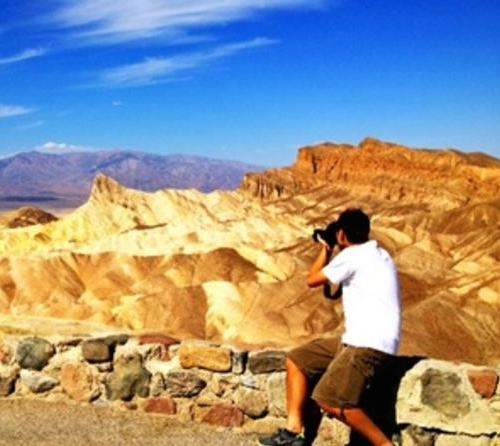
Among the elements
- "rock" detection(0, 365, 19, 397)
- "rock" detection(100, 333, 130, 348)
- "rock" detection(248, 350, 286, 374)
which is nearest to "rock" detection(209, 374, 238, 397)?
"rock" detection(248, 350, 286, 374)

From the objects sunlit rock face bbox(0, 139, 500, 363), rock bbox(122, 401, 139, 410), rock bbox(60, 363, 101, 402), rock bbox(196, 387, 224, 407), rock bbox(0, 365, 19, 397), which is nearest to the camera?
rock bbox(196, 387, 224, 407)

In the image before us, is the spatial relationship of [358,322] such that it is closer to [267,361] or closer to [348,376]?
[348,376]

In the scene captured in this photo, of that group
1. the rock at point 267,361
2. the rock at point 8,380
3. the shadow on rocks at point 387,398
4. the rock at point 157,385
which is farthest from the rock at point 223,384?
the rock at point 8,380

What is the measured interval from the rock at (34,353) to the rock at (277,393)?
1.86m

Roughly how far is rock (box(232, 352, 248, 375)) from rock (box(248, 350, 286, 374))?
0.16ft

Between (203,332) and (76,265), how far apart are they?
1258 centimetres

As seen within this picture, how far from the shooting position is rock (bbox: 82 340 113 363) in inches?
260

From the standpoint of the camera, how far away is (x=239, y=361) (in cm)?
622

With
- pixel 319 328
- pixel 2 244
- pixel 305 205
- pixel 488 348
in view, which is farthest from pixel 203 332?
pixel 305 205

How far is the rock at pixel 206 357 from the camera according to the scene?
248 inches

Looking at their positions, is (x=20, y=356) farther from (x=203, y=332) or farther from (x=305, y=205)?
(x=305, y=205)

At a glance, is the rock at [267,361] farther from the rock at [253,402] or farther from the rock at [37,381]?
the rock at [37,381]

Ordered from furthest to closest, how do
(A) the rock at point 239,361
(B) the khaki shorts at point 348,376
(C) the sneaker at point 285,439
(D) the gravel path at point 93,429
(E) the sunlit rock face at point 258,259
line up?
1. (E) the sunlit rock face at point 258,259
2. (A) the rock at point 239,361
3. (D) the gravel path at point 93,429
4. (C) the sneaker at point 285,439
5. (B) the khaki shorts at point 348,376

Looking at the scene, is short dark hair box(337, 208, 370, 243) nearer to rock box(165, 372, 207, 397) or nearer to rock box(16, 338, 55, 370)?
rock box(165, 372, 207, 397)
